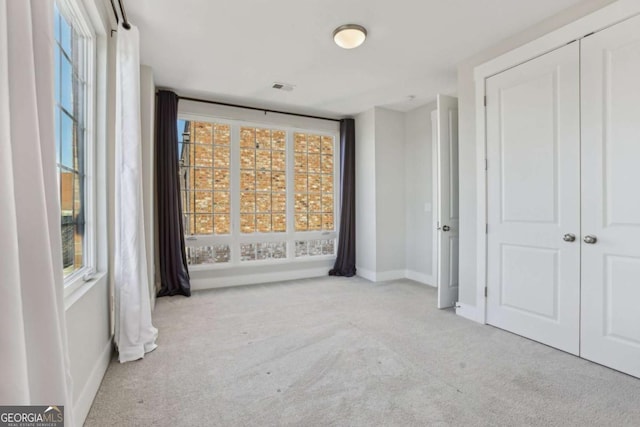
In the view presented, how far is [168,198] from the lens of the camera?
13.0ft

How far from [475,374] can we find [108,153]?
9.68 feet

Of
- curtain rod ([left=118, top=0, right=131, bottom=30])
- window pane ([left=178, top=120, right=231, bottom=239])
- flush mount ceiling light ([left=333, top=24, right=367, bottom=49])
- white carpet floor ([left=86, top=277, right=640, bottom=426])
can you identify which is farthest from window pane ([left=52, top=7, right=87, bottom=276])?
window pane ([left=178, top=120, right=231, bottom=239])

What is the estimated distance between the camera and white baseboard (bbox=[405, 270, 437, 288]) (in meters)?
4.55

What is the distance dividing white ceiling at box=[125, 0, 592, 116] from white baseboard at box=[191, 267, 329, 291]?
2456 mm

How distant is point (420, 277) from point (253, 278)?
2.43 meters

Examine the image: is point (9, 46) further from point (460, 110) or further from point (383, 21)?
point (460, 110)

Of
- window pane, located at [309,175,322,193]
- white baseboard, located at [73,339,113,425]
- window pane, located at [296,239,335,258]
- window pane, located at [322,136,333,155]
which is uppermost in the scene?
window pane, located at [322,136,333,155]

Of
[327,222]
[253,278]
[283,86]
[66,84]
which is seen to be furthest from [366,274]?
[66,84]

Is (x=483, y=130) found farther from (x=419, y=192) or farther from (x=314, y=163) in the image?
(x=314, y=163)

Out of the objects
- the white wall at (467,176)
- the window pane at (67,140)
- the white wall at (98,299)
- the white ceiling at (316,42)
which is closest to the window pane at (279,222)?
the white ceiling at (316,42)

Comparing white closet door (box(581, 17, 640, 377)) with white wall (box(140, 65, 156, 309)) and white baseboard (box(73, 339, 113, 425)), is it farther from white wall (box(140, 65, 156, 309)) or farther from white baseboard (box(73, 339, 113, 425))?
white wall (box(140, 65, 156, 309))

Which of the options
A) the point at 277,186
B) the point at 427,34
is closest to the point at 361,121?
the point at 277,186

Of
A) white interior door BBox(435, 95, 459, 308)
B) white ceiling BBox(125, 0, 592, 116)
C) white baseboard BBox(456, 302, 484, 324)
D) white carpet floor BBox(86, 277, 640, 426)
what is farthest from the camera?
white interior door BBox(435, 95, 459, 308)

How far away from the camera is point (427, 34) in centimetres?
273
